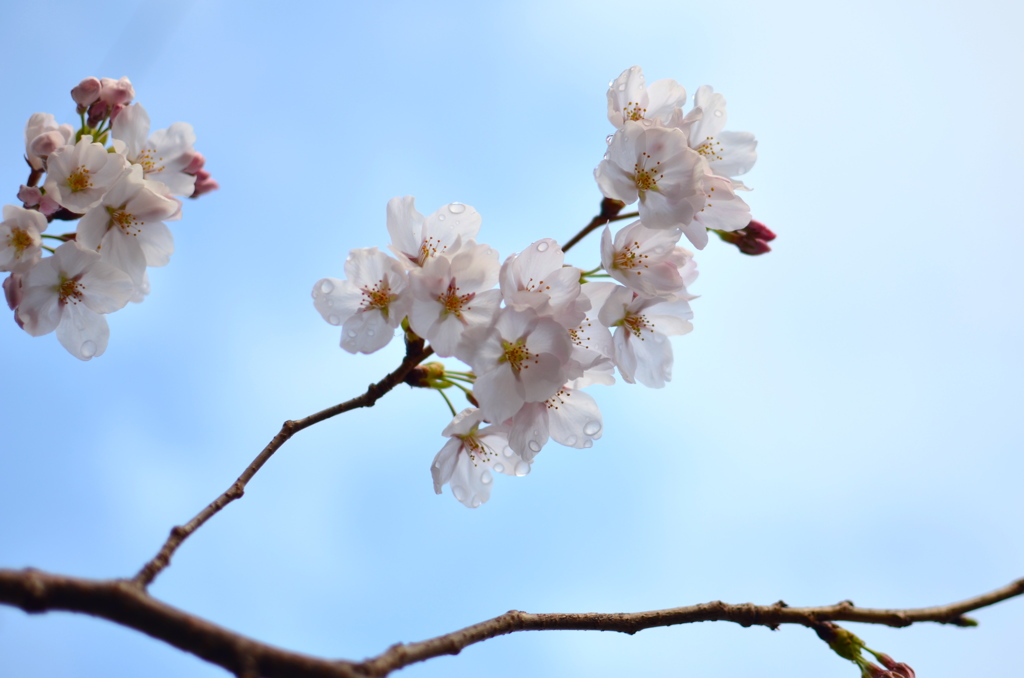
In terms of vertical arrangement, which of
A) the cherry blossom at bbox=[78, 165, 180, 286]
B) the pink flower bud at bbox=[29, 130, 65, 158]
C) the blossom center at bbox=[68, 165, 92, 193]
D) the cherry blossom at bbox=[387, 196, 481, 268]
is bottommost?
the cherry blossom at bbox=[387, 196, 481, 268]

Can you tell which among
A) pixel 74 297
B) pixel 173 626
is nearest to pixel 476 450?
pixel 173 626

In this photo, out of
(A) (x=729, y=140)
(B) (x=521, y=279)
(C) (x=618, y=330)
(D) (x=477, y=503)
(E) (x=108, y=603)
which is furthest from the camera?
(A) (x=729, y=140)

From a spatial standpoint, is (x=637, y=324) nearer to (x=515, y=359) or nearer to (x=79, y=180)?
(x=515, y=359)

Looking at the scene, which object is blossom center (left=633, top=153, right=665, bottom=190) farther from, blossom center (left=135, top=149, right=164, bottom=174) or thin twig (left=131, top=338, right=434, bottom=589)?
blossom center (left=135, top=149, right=164, bottom=174)

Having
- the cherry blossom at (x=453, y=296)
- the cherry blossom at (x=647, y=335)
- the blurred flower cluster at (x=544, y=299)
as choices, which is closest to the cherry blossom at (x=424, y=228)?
the blurred flower cluster at (x=544, y=299)

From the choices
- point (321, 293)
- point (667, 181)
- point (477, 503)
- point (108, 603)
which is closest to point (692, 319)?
point (667, 181)

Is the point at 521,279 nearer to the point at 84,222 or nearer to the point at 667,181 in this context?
the point at 667,181

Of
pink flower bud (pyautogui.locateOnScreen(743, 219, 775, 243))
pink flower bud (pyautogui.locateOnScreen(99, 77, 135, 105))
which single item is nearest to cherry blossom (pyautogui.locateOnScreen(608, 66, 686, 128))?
pink flower bud (pyautogui.locateOnScreen(743, 219, 775, 243))
